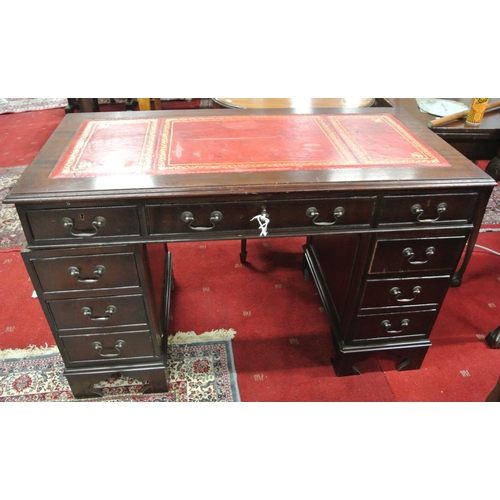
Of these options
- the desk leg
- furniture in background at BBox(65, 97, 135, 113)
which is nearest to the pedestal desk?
the desk leg

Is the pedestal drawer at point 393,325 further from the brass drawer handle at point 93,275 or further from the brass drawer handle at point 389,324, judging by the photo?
the brass drawer handle at point 93,275

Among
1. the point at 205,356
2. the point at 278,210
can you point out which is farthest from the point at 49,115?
the point at 278,210

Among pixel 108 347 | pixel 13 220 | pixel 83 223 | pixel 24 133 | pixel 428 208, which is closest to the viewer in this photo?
pixel 83 223

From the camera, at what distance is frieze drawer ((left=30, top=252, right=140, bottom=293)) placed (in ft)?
4.00

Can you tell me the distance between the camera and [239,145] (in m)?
1.35

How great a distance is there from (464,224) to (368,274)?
0.34 metres

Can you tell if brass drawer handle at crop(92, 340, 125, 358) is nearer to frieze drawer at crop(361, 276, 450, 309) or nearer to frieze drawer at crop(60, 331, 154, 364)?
frieze drawer at crop(60, 331, 154, 364)

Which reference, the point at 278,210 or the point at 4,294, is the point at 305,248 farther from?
the point at 4,294

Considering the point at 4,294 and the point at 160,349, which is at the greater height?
the point at 160,349

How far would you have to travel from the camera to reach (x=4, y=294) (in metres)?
2.03

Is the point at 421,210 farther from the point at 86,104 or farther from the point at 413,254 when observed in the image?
the point at 86,104

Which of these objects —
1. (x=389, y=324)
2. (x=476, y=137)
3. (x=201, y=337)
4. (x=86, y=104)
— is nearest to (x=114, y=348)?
(x=201, y=337)

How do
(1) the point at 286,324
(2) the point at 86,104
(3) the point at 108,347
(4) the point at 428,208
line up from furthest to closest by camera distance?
(2) the point at 86,104 < (1) the point at 286,324 < (3) the point at 108,347 < (4) the point at 428,208

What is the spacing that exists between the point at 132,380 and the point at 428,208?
1.31 meters
